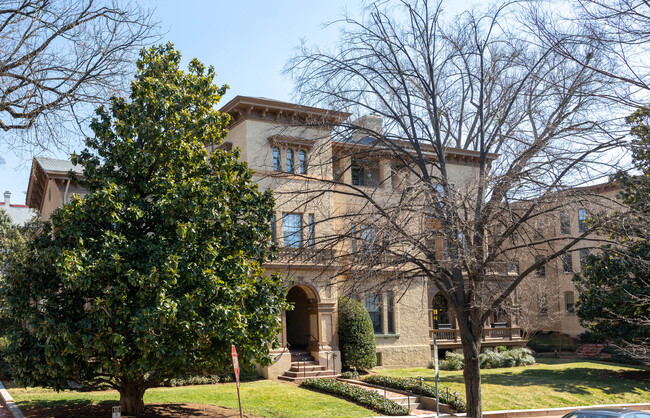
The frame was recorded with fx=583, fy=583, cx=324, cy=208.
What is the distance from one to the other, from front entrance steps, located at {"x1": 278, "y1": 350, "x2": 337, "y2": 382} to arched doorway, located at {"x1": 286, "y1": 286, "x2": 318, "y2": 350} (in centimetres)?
82

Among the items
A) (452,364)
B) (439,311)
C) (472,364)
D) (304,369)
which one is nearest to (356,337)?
(304,369)

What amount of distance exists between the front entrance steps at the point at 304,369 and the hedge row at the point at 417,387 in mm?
1888

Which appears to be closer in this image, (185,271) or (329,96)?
(185,271)

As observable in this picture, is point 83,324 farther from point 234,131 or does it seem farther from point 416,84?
point 234,131

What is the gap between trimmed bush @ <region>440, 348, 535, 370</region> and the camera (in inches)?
1148

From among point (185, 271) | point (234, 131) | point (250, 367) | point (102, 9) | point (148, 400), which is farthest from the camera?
point (234, 131)

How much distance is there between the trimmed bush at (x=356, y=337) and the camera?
86.8ft

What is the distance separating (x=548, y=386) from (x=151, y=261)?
17525mm

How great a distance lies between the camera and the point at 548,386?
23.6 metres

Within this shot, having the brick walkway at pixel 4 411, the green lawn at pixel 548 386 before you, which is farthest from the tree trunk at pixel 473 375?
the brick walkway at pixel 4 411

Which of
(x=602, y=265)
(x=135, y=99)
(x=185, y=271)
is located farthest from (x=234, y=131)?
(x=602, y=265)

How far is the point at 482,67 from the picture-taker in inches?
589

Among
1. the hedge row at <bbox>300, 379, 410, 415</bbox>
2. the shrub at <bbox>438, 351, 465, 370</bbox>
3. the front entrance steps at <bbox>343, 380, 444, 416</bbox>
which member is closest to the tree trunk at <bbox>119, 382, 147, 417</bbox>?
the hedge row at <bbox>300, 379, 410, 415</bbox>

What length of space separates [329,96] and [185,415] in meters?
9.24
